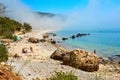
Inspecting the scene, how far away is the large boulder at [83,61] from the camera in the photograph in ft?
81.7

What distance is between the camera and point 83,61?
25172 mm

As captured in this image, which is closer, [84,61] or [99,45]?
[84,61]

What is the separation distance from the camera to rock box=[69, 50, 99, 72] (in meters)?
24.9

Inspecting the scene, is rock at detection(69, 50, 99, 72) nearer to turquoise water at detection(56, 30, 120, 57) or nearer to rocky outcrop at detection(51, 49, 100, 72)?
rocky outcrop at detection(51, 49, 100, 72)

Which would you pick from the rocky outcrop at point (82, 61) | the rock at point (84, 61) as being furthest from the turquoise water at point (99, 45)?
the rock at point (84, 61)

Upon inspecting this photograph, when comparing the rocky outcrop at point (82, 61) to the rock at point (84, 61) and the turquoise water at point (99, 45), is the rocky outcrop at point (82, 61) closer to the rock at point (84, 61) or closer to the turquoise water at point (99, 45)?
the rock at point (84, 61)

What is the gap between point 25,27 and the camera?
9325cm

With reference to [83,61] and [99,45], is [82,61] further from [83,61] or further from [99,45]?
[99,45]

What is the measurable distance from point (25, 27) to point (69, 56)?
6761 centimetres

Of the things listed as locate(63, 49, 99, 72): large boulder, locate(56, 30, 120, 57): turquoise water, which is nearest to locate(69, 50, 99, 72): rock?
locate(63, 49, 99, 72): large boulder

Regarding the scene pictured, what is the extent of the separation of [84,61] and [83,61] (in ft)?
0.33

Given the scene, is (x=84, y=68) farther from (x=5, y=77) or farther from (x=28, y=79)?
(x=5, y=77)

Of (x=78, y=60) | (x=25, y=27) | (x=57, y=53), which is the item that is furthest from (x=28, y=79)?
(x=25, y=27)

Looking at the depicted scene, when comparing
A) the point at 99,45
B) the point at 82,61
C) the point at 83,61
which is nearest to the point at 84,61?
the point at 83,61
